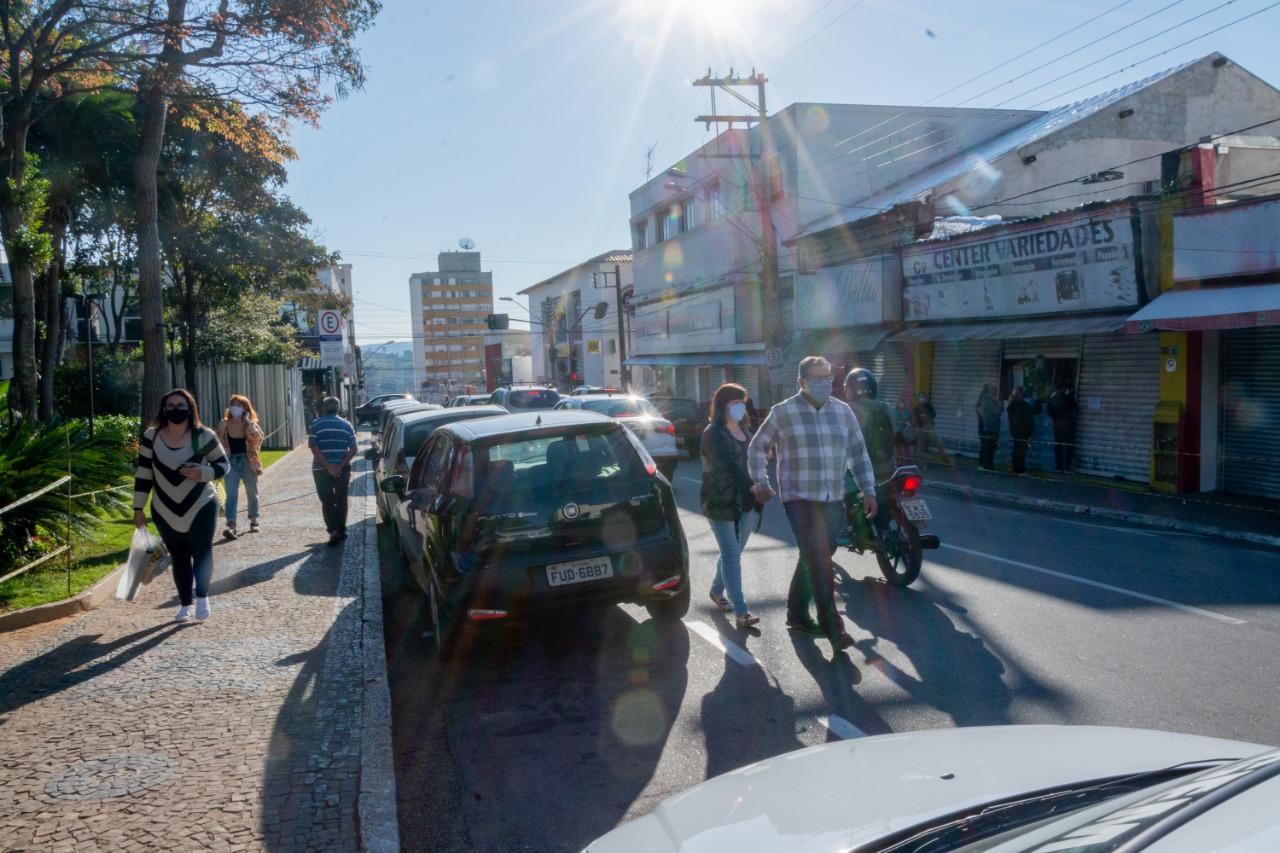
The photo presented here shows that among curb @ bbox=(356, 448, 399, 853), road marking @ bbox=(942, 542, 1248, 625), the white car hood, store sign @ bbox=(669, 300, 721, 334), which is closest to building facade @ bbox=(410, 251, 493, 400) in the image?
store sign @ bbox=(669, 300, 721, 334)

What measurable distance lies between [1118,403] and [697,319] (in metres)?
20.7

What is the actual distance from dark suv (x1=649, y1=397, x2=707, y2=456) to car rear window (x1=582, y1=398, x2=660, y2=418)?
2.71 meters

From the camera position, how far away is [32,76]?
12703 mm

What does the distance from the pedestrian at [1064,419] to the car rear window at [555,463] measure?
42.7 feet

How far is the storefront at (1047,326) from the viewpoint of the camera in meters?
16.4

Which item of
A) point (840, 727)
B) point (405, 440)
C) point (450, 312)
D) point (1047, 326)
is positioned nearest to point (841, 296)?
point (1047, 326)

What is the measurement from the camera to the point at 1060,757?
100 inches

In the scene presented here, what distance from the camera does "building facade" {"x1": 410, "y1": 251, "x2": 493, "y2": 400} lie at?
529 feet

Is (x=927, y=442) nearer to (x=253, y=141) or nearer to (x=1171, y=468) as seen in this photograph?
(x=1171, y=468)

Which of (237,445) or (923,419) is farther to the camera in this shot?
(923,419)

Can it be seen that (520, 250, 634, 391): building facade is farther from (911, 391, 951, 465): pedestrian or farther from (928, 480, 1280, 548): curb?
(928, 480, 1280, 548): curb

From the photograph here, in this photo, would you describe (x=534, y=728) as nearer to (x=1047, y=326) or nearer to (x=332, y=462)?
(x=332, y=462)

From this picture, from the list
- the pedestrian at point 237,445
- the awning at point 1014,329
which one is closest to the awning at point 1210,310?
the awning at point 1014,329

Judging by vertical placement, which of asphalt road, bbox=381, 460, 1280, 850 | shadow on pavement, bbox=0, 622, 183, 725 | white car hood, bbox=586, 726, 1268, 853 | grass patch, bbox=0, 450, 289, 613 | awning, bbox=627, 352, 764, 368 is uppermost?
awning, bbox=627, 352, 764, 368
